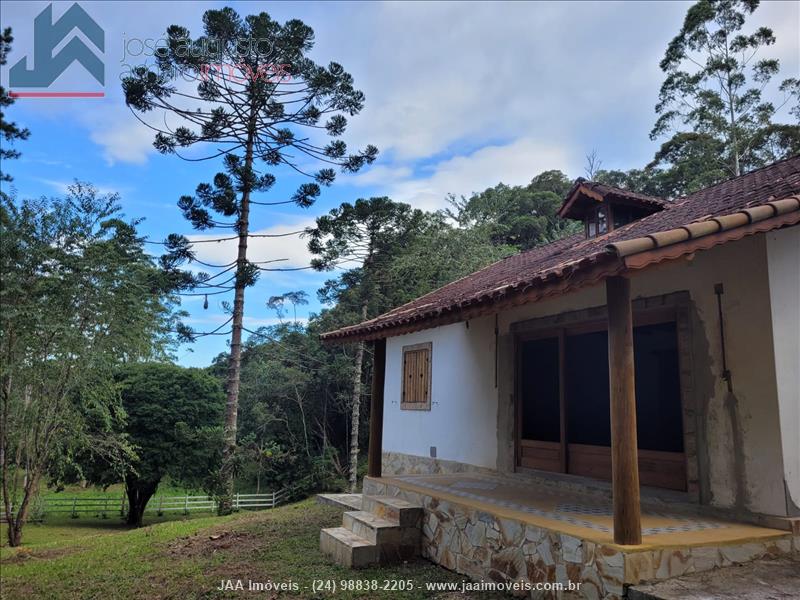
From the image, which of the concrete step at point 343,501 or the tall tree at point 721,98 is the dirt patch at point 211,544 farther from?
the tall tree at point 721,98

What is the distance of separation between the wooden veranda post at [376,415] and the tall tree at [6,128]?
5683 millimetres

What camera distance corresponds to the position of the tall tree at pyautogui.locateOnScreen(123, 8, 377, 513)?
13.3 metres

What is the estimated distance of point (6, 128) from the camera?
6844mm

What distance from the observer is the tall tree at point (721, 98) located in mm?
21906

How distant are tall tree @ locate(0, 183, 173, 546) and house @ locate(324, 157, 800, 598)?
604 cm

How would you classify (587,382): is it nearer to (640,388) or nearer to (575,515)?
(640,388)

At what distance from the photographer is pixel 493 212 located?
78.1 ft

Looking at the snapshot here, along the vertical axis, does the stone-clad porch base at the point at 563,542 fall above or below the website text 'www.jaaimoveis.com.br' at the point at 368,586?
above

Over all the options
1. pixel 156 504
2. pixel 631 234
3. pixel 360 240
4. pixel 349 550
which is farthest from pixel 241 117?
pixel 156 504

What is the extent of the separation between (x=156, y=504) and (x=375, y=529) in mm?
20029

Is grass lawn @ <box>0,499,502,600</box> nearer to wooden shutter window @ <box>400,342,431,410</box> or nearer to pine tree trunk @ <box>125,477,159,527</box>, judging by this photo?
wooden shutter window @ <box>400,342,431,410</box>

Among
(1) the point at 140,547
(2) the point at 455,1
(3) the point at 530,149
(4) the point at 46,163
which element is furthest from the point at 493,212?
(1) the point at 140,547

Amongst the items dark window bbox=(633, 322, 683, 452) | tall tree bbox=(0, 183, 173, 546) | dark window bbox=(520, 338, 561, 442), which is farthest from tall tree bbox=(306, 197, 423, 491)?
dark window bbox=(633, 322, 683, 452)

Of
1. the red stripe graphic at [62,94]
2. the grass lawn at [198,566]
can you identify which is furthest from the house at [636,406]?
the red stripe graphic at [62,94]
